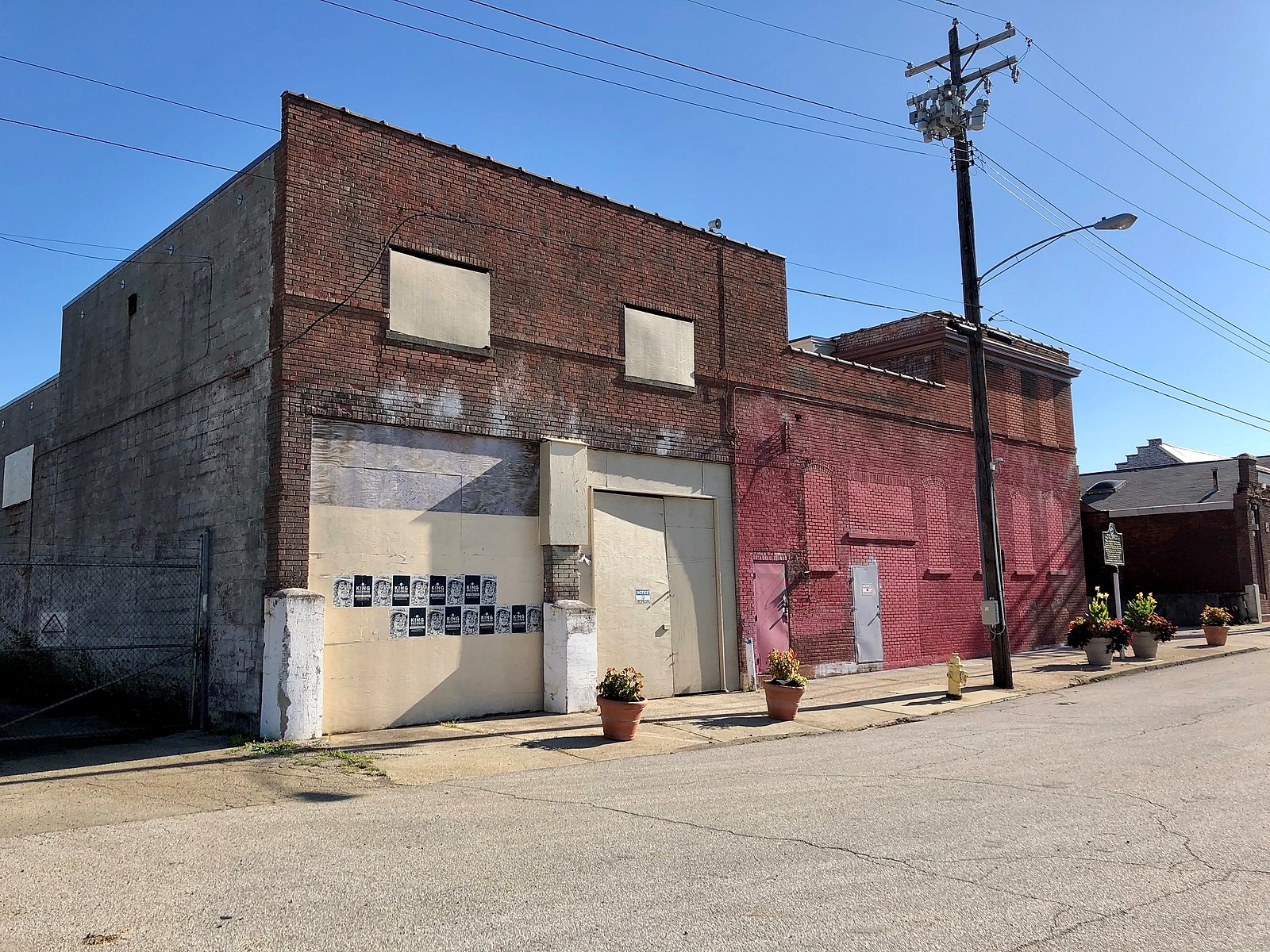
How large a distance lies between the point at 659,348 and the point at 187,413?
25.8 feet

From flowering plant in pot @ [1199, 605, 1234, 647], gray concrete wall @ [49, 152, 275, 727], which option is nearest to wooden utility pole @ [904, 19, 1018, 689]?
flowering plant in pot @ [1199, 605, 1234, 647]

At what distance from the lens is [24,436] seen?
20594 mm

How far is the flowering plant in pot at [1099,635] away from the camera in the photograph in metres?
21.0

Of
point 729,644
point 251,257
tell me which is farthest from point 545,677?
point 251,257

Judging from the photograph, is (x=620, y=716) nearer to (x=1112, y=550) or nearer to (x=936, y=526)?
(x=936, y=526)

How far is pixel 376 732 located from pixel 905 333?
60.0 ft

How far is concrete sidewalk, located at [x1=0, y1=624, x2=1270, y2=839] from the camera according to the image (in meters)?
8.68

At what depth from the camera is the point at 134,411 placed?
1600 cm

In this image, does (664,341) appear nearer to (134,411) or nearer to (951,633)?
(134,411)

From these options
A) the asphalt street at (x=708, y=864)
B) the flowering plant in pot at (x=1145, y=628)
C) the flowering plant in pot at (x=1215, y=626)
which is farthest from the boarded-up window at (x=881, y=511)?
the asphalt street at (x=708, y=864)

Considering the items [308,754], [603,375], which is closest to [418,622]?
[308,754]

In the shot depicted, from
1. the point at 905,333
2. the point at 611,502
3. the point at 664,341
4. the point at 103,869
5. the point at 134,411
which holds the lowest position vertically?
the point at 103,869

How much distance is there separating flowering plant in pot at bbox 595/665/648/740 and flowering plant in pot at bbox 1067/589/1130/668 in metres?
13.2

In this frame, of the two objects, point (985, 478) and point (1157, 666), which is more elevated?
point (985, 478)
